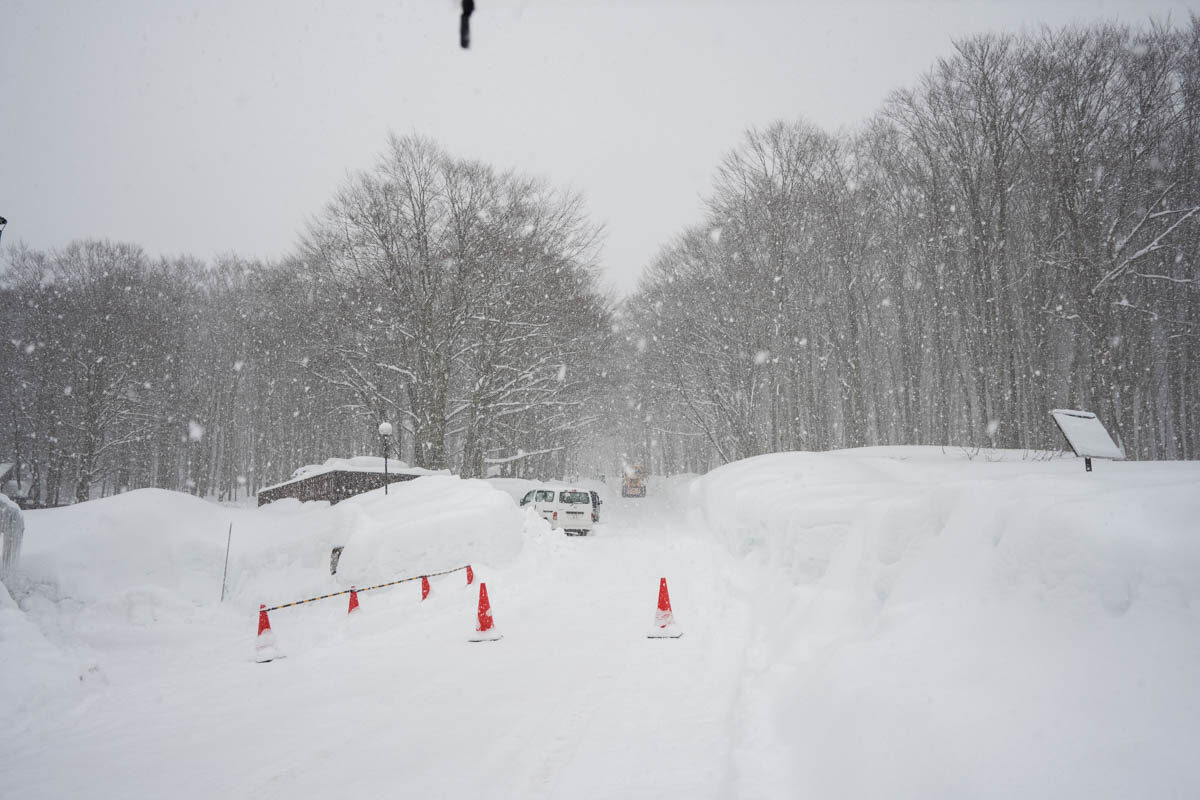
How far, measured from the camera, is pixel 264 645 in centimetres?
845

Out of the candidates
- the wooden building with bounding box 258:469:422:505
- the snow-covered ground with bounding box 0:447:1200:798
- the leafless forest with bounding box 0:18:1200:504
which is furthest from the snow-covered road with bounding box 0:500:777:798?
the leafless forest with bounding box 0:18:1200:504

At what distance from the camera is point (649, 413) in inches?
1737

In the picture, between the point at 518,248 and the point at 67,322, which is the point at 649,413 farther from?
the point at 67,322

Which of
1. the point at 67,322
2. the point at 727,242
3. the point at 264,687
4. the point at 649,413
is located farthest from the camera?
the point at 649,413

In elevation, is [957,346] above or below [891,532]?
above

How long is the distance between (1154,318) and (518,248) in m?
23.1

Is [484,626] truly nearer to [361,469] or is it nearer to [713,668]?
[713,668]

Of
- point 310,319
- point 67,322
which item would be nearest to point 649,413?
point 310,319

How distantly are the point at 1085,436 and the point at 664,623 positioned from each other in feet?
18.8

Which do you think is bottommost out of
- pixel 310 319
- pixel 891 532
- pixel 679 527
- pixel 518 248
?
pixel 679 527

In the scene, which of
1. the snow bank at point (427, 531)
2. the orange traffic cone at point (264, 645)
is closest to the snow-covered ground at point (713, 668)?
the orange traffic cone at point (264, 645)

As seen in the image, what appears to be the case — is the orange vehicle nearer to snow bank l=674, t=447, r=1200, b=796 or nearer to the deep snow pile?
the deep snow pile

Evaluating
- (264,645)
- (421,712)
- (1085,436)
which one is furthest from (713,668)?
(264,645)

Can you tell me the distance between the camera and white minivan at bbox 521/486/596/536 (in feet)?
73.1
